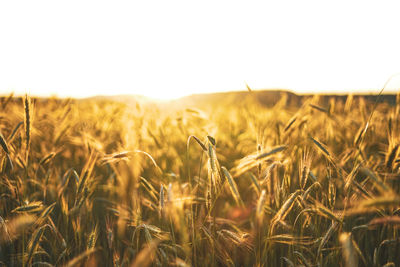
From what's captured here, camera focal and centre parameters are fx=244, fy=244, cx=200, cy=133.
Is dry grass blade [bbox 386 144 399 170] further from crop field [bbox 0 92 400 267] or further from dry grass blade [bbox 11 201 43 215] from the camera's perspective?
dry grass blade [bbox 11 201 43 215]

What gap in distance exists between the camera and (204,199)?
1166mm

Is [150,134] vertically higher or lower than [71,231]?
higher

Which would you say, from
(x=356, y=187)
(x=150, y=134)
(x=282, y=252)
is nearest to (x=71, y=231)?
(x=150, y=134)

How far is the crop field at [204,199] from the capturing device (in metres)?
1.00

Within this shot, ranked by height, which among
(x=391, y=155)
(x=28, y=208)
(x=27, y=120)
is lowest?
(x=28, y=208)

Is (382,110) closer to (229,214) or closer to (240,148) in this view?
(240,148)

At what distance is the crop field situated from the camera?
100 cm

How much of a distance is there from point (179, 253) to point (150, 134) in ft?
3.68

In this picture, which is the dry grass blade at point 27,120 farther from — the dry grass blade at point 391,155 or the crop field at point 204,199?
the dry grass blade at point 391,155

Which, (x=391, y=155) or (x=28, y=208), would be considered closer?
(x=28, y=208)

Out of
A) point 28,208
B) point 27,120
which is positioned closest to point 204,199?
point 28,208

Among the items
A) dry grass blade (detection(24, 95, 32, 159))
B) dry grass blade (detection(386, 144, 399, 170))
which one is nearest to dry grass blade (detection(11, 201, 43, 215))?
dry grass blade (detection(24, 95, 32, 159))

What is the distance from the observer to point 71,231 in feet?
4.85

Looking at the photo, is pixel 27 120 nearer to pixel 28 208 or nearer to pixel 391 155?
pixel 28 208
